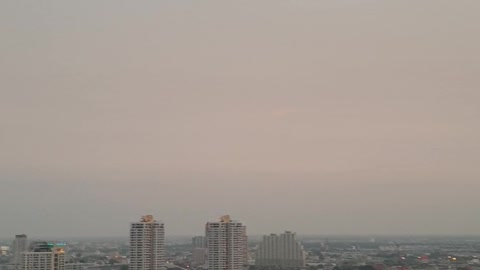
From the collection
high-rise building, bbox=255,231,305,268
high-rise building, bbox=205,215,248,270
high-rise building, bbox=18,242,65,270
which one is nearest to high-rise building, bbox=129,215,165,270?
high-rise building, bbox=205,215,248,270

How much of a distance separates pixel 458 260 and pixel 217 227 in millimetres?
13069

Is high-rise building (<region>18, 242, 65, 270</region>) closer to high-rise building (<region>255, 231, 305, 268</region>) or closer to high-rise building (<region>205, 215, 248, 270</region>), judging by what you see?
high-rise building (<region>205, 215, 248, 270</region>)

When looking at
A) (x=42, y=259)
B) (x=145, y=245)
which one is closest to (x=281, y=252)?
(x=145, y=245)

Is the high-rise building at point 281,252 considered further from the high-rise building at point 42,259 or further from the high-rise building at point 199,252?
the high-rise building at point 42,259

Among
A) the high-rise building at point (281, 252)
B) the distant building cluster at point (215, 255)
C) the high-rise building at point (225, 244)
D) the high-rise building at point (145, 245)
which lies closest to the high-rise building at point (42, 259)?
the distant building cluster at point (215, 255)

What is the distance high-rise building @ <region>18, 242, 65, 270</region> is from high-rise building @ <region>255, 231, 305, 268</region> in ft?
40.6

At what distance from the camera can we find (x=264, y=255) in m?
Answer: 25.3

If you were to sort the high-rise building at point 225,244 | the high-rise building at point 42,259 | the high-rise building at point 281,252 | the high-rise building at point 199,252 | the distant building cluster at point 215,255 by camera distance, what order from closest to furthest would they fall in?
the high-rise building at point 42,259 < the distant building cluster at point 215,255 < the high-rise building at point 225,244 < the high-rise building at point 199,252 < the high-rise building at point 281,252

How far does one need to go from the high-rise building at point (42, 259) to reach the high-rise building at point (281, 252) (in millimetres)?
12370

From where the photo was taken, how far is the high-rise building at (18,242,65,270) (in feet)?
43.0

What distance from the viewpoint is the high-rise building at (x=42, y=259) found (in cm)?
1311

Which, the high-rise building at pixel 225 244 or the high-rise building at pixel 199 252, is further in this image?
the high-rise building at pixel 199 252

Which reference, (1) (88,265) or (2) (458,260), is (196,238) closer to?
(1) (88,265)

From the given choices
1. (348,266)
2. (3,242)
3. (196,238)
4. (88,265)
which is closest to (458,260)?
(348,266)
